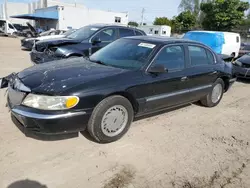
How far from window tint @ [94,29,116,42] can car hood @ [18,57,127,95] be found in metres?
4.09

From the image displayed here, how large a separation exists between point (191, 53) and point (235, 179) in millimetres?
2545

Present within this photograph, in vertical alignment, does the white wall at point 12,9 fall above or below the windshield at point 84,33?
above

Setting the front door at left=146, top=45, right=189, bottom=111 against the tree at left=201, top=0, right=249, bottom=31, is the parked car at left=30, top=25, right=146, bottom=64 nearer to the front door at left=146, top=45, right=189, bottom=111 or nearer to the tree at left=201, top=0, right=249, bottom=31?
the front door at left=146, top=45, right=189, bottom=111

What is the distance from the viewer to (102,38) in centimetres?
794

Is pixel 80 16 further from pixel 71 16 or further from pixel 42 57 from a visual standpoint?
pixel 42 57

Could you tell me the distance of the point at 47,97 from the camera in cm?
298

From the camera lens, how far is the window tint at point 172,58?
4038mm

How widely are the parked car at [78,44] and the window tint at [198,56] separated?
11.7ft

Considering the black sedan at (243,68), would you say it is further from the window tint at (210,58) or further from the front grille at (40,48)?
the front grille at (40,48)

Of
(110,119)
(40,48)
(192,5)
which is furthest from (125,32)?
(192,5)

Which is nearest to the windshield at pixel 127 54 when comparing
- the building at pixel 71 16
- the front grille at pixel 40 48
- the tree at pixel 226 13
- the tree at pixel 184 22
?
the front grille at pixel 40 48

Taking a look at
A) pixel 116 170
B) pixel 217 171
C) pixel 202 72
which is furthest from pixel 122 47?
pixel 217 171

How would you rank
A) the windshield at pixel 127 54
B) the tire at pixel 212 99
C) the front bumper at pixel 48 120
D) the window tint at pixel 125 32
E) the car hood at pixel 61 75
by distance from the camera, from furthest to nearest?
the window tint at pixel 125 32 → the tire at pixel 212 99 → the windshield at pixel 127 54 → the car hood at pixel 61 75 → the front bumper at pixel 48 120

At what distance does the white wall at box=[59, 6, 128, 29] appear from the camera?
34.8 m
